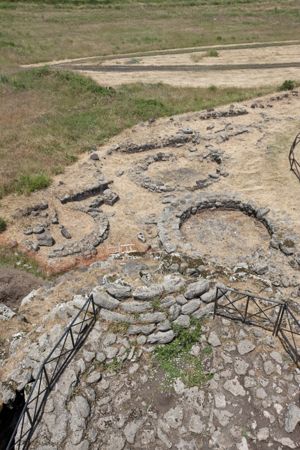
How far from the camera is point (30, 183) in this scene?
2508 centimetres

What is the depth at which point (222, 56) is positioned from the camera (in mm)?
56438

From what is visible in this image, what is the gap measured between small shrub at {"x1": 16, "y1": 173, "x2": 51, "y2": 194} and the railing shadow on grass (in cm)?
1509

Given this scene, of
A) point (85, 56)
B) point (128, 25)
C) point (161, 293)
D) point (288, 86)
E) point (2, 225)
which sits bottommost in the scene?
point (2, 225)

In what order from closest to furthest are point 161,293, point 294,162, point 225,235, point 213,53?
point 161,293, point 225,235, point 294,162, point 213,53

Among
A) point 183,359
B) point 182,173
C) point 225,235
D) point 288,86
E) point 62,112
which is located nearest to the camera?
point 183,359

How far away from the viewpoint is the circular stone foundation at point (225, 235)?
1988 centimetres

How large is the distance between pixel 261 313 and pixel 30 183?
54.9 ft

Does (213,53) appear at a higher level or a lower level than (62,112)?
higher

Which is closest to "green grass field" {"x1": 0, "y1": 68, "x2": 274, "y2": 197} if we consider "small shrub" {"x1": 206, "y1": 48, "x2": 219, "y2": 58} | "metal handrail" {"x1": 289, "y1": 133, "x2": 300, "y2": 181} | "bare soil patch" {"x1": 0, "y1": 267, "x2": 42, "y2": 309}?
"bare soil patch" {"x1": 0, "y1": 267, "x2": 42, "y2": 309}

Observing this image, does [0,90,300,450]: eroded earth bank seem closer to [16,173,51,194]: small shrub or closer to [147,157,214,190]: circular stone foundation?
[147,157,214,190]: circular stone foundation

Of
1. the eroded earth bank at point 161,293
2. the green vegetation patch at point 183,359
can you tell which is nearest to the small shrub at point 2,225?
the eroded earth bank at point 161,293

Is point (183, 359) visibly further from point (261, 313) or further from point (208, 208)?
point (208, 208)

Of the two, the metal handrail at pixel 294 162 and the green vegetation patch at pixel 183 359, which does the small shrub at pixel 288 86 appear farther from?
the green vegetation patch at pixel 183 359

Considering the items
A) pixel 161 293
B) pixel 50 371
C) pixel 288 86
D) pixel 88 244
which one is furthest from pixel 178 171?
pixel 288 86
